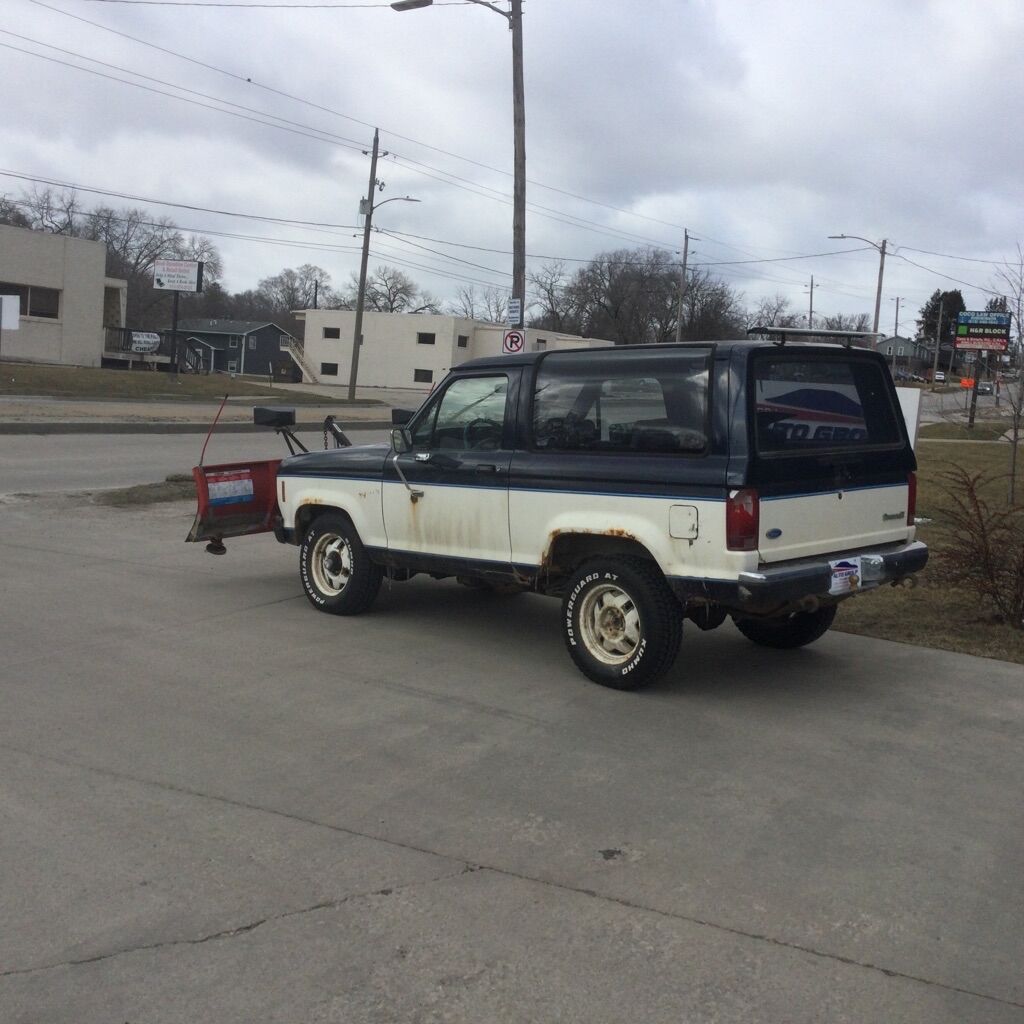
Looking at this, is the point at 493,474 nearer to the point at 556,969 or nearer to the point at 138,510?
the point at 556,969

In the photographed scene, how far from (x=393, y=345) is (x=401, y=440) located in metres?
67.5

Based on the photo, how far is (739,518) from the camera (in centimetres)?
570

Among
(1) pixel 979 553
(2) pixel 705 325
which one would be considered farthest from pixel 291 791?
(2) pixel 705 325

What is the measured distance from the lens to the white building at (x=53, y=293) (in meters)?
47.8

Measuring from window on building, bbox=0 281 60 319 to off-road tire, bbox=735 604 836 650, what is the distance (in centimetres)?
4782

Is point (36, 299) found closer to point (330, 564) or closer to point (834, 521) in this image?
point (330, 564)

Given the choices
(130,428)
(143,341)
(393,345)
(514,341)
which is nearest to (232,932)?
(514,341)

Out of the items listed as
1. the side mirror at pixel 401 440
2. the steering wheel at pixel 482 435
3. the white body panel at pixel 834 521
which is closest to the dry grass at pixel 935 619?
the white body panel at pixel 834 521

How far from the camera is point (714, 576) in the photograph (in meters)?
5.79

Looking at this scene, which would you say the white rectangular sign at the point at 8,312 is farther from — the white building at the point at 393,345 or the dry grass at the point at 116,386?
the white building at the point at 393,345

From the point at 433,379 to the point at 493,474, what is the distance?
6586cm

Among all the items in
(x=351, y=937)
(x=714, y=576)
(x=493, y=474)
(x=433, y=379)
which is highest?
(x=433, y=379)

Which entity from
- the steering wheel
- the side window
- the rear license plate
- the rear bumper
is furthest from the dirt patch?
the rear license plate

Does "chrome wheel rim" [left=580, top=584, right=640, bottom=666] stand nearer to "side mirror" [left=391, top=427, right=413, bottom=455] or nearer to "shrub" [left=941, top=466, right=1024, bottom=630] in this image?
"side mirror" [left=391, top=427, right=413, bottom=455]
